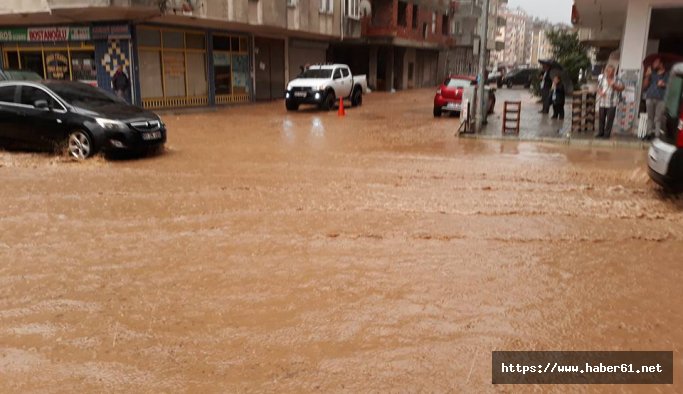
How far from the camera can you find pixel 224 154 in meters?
11.8

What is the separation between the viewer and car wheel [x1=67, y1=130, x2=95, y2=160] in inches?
413

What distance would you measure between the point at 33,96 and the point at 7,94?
0.64 meters

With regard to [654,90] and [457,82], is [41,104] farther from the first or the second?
[457,82]

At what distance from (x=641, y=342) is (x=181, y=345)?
3.03m

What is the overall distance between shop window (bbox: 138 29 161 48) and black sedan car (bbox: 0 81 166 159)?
434 inches

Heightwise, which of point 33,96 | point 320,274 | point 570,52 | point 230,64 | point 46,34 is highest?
point 46,34

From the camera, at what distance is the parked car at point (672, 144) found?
283 inches

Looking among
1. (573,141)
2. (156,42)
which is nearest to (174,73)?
(156,42)

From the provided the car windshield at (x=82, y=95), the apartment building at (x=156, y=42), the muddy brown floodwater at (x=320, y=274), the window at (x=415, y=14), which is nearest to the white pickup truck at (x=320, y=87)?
the apartment building at (x=156, y=42)

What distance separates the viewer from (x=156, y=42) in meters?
22.4

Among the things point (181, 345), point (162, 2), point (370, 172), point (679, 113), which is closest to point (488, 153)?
point (370, 172)

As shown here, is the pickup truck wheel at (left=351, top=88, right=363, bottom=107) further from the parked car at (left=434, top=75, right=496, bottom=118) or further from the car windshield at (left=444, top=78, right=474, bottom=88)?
the car windshield at (left=444, top=78, right=474, bottom=88)

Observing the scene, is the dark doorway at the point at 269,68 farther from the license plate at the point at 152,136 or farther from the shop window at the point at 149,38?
the license plate at the point at 152,136

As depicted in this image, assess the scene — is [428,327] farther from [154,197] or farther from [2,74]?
[2,74]
